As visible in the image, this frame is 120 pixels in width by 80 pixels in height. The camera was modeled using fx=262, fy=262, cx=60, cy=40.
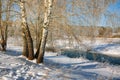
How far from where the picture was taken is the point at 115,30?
1125 cm

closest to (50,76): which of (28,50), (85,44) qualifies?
(85,44)

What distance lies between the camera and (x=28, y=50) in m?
13.9

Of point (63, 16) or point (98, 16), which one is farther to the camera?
point (63, 16)

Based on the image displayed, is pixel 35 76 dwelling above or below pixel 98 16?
below

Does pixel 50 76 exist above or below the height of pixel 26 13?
below

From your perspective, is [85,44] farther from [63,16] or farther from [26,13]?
[26,13]

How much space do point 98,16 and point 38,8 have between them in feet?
13.5

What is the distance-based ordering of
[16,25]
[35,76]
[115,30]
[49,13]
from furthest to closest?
[16,25] < [49,13] < [115,30] < [35,76]

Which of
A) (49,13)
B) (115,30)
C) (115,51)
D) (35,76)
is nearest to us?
(35,76)

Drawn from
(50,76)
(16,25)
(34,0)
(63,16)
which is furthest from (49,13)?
(50,76)

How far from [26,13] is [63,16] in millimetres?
2350

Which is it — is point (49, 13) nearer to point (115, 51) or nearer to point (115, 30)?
point (115, 30)

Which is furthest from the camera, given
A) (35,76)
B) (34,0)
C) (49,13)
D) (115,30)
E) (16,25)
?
(16,25)

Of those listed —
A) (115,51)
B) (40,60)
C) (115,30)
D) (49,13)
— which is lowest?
(115,51)
